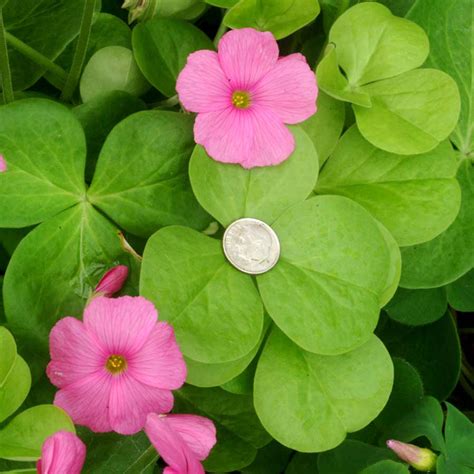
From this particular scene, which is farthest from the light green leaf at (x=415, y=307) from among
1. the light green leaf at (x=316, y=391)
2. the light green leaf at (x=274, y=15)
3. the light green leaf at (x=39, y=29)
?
the light green leaf at (x=39, y=29)

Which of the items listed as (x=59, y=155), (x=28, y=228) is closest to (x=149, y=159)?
(x=59, y=155)

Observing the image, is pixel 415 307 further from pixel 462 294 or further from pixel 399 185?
pixel 399 185

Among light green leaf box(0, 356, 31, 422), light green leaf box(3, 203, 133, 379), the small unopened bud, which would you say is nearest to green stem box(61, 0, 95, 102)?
light green leaf box(3, 203, 133, 379)

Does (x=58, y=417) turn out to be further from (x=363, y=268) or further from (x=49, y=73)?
(x=49, y=73)

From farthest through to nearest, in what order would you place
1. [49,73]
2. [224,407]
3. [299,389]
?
[49,73] < [224,407] < [299,389]

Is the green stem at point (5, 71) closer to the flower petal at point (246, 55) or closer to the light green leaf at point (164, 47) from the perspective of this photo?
the light green leaf at point (164, 47)
